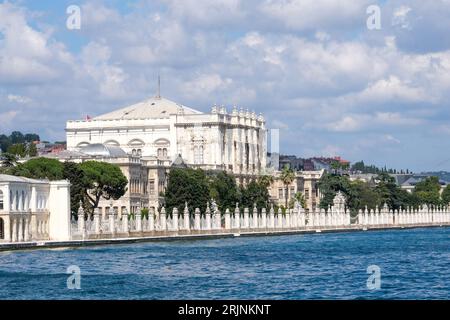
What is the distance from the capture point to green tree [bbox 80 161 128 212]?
12900 centimetres

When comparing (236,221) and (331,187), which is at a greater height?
(331,187)

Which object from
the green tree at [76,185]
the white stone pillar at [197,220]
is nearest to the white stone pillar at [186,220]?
the white stone pillar at [197,220]

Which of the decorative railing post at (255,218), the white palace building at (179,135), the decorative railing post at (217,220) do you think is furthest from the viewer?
the white palace building at (179,135)

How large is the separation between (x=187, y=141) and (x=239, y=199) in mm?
34656

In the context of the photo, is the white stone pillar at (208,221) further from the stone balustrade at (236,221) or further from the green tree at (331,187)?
the green tree at (331,187)

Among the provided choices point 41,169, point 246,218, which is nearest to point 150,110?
point 246,218

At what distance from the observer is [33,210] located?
93750 mm

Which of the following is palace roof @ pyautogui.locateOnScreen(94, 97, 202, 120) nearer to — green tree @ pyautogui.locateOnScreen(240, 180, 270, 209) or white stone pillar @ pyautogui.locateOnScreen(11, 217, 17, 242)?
green tree @ pyautogui.locateOnScreen(240, 180, 270, 209)

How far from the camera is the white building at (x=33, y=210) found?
90.4 meters

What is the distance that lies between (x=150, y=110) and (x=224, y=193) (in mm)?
42202

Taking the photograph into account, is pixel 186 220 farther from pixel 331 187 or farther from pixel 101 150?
pixel 331 187

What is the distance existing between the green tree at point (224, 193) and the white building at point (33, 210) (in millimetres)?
41937

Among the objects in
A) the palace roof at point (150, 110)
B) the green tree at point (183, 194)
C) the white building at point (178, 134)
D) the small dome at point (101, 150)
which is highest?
the palace roof at point (150, 110)
